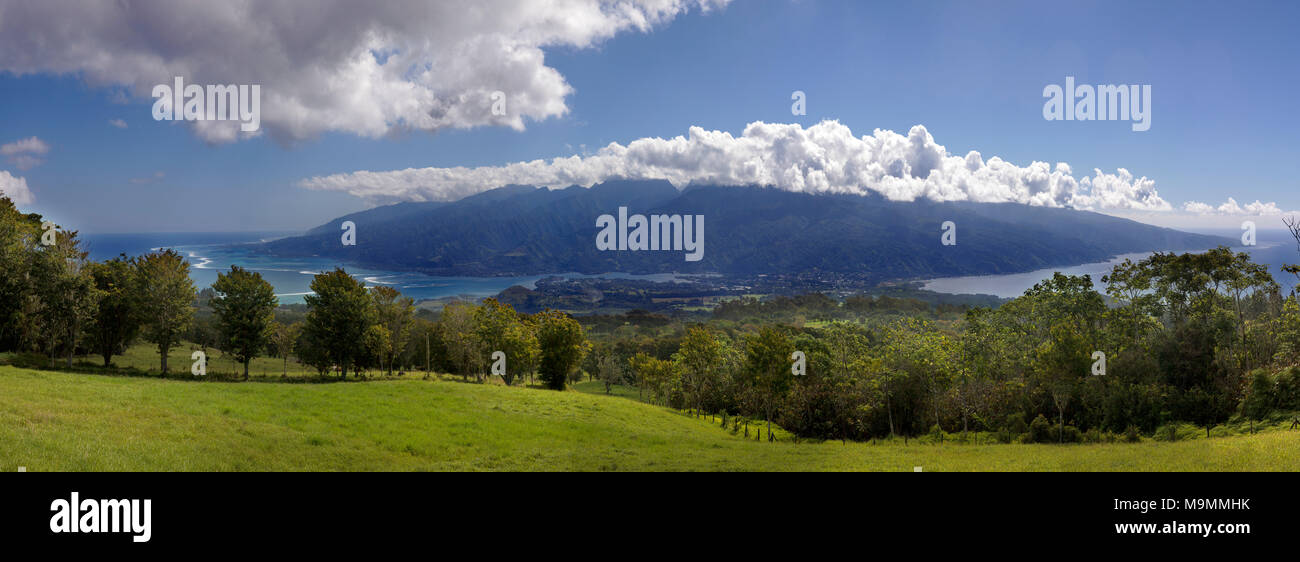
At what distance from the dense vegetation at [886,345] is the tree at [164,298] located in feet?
0.46

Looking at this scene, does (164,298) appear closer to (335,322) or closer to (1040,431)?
(335,322)

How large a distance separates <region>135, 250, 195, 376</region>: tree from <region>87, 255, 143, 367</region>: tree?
970mm

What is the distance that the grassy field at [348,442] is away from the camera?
14953mm

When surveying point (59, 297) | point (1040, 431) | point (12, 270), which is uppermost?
point (12, 270)

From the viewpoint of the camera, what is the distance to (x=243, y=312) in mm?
43500

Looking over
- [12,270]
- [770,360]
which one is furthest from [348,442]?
[12,270]

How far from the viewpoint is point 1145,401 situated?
129 ft

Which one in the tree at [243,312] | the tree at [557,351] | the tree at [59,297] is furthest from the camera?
the tree at [557,351]

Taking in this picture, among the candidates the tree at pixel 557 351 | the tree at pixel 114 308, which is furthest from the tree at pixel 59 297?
the tree at pixel 557 351

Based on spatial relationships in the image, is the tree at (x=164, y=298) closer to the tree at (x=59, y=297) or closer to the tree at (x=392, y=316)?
the tree at (x=59, y=297)

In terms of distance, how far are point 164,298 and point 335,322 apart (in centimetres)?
1224

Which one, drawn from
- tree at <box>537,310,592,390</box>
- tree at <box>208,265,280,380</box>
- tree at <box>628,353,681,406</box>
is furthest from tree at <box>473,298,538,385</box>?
tree at <box>208,265,280,380</box>

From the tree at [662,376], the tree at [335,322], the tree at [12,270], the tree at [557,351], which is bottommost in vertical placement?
the tree at [662,376]
